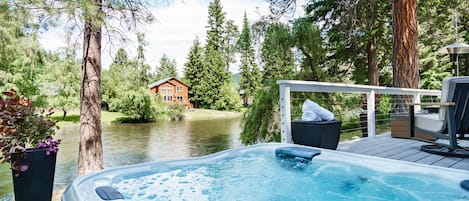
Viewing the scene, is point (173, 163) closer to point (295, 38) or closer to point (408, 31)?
point (408, 31)

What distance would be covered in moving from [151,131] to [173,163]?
16364 mm

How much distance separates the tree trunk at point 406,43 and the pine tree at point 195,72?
982 inches

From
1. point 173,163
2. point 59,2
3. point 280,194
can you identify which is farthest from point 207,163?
point 59,2

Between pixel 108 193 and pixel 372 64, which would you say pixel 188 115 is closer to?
pixel 372 64

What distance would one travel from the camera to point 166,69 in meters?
40.5

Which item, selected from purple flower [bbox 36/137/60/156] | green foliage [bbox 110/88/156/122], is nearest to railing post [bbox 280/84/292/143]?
purple flower [bbox 36/137/60/156]

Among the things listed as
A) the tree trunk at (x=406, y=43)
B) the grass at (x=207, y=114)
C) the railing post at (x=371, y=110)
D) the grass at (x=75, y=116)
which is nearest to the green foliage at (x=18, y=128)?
the railing post at (x=371, y=110)

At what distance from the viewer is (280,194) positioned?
245 centimetres

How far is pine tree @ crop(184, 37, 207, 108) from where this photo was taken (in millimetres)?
30486

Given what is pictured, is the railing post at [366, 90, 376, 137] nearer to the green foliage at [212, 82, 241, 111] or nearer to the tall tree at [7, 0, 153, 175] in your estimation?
the tall tree at [7, 0, 153, 175]

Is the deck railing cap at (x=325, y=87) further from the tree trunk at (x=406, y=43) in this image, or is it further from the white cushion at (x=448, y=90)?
the tree trunk at (x=406, y=43)

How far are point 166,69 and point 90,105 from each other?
3657cm

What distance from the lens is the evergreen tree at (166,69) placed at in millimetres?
39500

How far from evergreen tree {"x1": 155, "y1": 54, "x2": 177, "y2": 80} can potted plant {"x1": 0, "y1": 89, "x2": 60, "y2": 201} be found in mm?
37212
